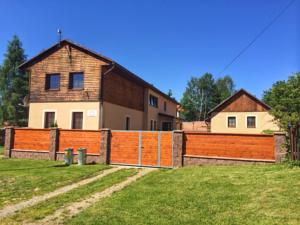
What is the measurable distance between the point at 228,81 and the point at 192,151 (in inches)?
2781

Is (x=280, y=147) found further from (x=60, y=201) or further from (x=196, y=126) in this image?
(x=196, y=126)

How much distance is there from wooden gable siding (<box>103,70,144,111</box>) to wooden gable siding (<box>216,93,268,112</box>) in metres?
10.6

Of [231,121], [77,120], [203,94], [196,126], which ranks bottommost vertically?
[77,120]

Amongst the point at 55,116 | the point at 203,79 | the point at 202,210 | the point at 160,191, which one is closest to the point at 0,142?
the point at 55,116

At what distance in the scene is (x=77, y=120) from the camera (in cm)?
1858

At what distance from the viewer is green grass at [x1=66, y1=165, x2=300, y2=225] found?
555cm

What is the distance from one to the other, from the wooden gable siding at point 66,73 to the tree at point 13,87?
1000 inches

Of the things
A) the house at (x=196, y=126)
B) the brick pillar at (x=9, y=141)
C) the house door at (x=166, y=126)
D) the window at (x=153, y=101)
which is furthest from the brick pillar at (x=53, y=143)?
the house at (x=196, y=126)

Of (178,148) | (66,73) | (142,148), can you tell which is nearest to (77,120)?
(66,73)

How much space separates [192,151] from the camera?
1312 centimetres

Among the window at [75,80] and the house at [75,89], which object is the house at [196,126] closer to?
the house at [75,89]

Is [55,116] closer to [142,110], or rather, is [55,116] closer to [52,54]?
[52,54]

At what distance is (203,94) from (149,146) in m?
65.1

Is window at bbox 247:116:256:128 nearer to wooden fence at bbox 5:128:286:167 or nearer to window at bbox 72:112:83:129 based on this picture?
wooden fence at bbox 5:128:286:167
